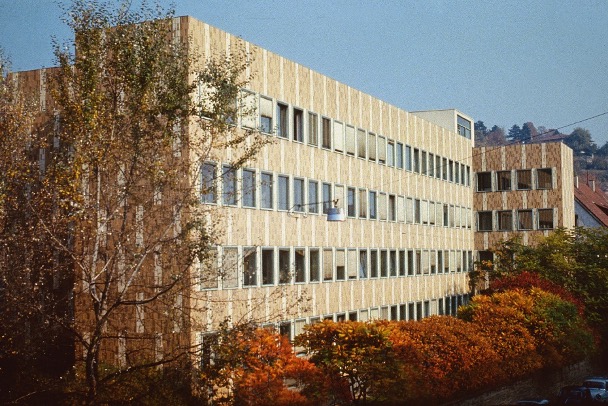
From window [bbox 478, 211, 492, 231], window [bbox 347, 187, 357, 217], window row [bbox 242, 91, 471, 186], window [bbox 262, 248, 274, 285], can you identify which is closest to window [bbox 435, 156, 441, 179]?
window row [bbox 242, 91, 471, 186]

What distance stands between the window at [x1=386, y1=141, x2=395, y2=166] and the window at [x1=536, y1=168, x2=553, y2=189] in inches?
771

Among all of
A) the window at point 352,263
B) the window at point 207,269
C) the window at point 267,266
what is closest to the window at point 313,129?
the window at point 267,266

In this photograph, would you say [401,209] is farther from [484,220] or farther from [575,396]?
[484,220]

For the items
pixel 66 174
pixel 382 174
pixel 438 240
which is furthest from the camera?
pixel 438 240

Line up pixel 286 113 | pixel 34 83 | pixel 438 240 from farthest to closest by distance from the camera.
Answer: pixel 438 240, pixel 286 113, pixel 34 83

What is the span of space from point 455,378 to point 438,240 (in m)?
23.6

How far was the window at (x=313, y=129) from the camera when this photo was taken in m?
40.2

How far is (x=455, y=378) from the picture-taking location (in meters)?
36.0

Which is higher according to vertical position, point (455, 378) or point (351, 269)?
point (351, 269)

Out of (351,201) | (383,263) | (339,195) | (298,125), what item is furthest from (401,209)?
(298,125)

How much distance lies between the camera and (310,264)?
132 ft

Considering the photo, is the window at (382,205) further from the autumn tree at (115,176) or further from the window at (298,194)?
the autumn tree at (115,176)

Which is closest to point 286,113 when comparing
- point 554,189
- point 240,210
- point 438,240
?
point 240,210

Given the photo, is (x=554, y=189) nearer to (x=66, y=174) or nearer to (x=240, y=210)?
(x=240, y=210)
